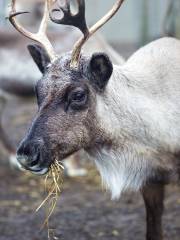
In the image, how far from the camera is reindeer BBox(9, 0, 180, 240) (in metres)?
4.01

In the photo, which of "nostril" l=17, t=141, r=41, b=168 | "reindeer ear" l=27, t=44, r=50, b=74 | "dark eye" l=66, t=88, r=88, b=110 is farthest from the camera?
"reindeer ear" l=27, t=44, r=50, b=74

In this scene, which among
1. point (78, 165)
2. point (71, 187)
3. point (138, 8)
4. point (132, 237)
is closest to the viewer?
point (132, 237)

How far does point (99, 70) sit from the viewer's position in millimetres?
4145

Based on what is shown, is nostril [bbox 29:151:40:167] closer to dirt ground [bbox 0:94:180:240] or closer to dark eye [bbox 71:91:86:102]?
dark eye [bbox 71:91:86:102]

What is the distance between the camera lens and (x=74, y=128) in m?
4.06

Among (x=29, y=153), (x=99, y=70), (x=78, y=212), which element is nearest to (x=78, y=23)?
(x=99, y=70)

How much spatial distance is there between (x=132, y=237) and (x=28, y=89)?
2.49 meters

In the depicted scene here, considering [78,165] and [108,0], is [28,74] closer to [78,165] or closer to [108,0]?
[78,165]

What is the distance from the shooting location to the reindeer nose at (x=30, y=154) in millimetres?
3912

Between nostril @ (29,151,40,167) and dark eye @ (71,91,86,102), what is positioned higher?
dark eye @ (71,91,86,102)

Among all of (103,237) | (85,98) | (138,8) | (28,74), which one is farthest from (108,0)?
(85,98)

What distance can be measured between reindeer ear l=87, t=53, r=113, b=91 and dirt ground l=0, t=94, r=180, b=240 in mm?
1449

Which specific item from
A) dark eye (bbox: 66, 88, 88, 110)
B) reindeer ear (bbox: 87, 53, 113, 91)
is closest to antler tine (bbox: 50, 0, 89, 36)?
reindeer ear (bbox: 87, 53, 113, 91)

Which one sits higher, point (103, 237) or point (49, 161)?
point (49, 161)
